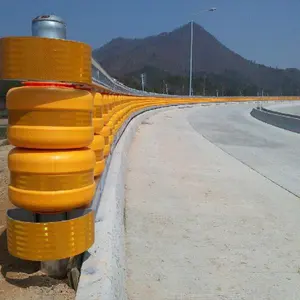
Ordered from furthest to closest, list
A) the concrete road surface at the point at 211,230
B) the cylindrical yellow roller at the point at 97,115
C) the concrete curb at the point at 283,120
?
the concrete curb at the point at 283,120 → the cylindrical yellow roller at the point at 97,115 → the concrete road surface at the point at 211,230

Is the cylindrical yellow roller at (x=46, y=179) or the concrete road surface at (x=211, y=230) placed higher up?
the cylindrical yellow roller at (x=46, y=179)

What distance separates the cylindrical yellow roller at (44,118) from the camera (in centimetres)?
233

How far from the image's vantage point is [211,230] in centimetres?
438

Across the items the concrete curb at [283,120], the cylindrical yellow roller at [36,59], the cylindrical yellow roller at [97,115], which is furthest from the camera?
the concrete curb at [283,120]

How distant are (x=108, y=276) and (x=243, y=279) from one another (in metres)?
1.32

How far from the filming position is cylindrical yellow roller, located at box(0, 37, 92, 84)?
89.9 inches

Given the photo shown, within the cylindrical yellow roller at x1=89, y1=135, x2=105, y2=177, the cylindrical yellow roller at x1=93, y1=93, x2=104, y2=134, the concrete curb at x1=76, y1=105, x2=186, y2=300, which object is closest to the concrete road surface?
the concrete curb at x1=76, y1=105, x2=186, y2=300

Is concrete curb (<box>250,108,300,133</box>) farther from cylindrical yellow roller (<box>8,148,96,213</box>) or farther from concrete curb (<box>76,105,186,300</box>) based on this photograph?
cylindrical yellow roller (<box>8,148,96,213</box>)

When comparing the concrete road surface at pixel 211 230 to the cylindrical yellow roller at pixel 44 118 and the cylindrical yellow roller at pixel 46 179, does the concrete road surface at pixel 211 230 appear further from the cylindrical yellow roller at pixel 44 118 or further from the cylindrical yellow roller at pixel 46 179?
the cylindrical yellow roller at pixel 44 118

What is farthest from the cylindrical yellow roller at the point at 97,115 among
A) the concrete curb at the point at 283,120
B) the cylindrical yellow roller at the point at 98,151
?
the concrete curb at the point at 283,120

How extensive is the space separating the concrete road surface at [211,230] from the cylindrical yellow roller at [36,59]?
1634 mm

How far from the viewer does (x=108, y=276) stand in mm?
2500

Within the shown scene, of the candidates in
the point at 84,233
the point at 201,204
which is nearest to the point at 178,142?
the point at 201,204

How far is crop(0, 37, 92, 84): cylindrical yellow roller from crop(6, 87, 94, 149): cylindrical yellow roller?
0.08m
